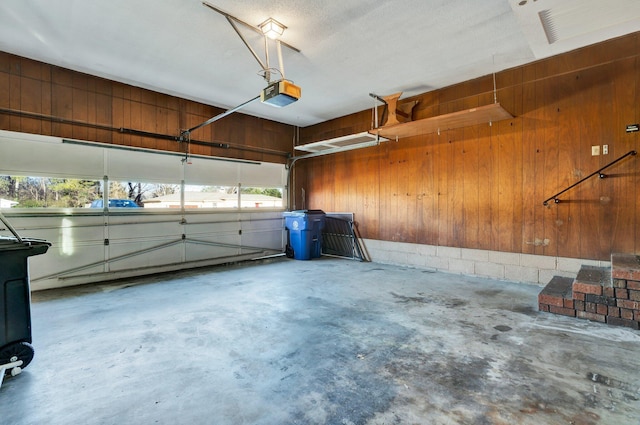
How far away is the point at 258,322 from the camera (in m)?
3.12

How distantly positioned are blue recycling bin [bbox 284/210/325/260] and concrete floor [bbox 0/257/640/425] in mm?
2705

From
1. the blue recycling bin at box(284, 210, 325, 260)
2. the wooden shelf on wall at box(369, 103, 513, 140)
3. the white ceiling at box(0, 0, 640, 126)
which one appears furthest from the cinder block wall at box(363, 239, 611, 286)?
the white ceiling at box(0, 0, 640, 126)

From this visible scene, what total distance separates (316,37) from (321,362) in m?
3.57

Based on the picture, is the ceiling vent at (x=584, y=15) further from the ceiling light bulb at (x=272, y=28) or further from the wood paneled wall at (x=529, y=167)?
the ceiling light bulb at (x=272, y=28)

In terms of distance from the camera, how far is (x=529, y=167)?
4473 mm

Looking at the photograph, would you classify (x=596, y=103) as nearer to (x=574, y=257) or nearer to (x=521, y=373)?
(x=574, y=257)

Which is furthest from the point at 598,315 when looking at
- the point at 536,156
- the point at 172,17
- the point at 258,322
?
the point at 172,17

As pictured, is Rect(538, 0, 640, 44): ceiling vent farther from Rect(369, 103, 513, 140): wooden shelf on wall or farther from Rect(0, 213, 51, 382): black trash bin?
Rect(0, 213, 51, 382): black trash bin

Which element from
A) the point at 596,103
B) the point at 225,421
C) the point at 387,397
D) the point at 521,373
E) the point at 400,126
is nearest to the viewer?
the point at 225,421

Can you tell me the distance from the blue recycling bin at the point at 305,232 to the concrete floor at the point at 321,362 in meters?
2.71

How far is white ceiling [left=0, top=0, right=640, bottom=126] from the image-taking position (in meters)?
3.05

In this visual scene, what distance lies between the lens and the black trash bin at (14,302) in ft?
6.92

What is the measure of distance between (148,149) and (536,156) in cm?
631

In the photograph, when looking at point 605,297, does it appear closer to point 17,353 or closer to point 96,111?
point 17,353
